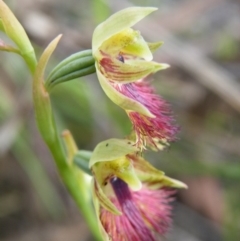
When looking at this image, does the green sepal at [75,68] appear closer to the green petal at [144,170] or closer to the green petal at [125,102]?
the green petal at [125,102]

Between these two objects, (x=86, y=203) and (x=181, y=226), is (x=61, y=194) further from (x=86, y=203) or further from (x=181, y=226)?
(x=86, y=203)

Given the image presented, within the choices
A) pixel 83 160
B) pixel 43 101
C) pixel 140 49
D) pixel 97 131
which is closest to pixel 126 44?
pixel 140 49

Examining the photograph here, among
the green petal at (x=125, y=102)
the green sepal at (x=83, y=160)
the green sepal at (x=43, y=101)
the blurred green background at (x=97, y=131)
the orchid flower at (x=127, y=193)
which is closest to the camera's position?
the green petal at (x=125, y=102)

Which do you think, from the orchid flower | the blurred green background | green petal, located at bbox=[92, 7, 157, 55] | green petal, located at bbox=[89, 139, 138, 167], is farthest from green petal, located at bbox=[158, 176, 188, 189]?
the blurred green background

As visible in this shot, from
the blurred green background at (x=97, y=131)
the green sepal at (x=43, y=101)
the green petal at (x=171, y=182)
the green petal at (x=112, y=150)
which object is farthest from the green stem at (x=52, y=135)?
the blurred green background at (x=97, y=131)

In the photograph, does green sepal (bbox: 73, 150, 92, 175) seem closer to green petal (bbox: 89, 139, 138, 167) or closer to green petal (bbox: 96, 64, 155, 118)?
green petal (bbox: 89, 139, 138, 167)

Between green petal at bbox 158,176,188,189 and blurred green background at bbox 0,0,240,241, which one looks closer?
green petal at bbox 158,176,188,189
